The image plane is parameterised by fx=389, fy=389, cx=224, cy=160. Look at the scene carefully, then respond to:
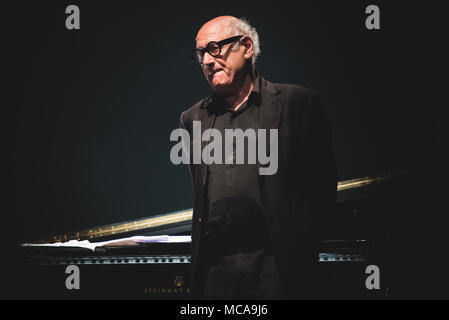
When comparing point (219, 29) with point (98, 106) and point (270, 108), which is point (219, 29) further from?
point (98, 106)

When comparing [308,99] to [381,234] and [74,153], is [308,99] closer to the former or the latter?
[381,234]

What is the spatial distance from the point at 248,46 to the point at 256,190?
62 centimetres

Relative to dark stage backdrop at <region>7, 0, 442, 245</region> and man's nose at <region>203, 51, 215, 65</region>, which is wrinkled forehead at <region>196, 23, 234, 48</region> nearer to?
man's nose at <region>203, 51, 215, 65</region>

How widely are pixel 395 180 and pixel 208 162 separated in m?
1.45

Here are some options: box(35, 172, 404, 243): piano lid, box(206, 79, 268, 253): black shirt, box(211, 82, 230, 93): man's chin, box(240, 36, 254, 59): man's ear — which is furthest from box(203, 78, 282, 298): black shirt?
box(35, 172, 404, 243): piano lid

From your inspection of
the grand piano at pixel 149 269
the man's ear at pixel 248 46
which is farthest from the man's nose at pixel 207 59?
the grand piano at pixel 149 269

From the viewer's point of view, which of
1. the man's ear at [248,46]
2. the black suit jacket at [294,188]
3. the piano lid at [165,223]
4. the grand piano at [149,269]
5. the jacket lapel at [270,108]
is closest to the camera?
the black suit jacket at [294,188]

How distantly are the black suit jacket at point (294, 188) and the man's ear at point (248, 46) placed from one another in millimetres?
123

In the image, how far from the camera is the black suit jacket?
4.60ft

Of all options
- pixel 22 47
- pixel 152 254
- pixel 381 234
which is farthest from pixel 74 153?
pixel 381 234

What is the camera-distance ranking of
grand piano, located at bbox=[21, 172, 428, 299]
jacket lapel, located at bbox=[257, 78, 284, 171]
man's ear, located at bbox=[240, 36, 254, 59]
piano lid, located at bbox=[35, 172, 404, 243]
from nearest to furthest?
1. jacket lapel, located at bbox=[257, 78, 284, 171]
2. man's ear, located at bbox=[240, 36, 254, 59]
3. grand piano, located at bbox=[21, 172, 428, 299]
4. piano lid, located at bbox=[35, 172, 404, 243]

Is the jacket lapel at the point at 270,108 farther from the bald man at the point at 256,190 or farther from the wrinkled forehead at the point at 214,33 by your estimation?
the wrinkled forehead at the point at 214,33

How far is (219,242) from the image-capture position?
59.7 inches

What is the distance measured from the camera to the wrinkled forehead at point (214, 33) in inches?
62.9
